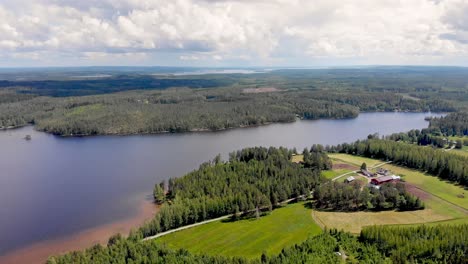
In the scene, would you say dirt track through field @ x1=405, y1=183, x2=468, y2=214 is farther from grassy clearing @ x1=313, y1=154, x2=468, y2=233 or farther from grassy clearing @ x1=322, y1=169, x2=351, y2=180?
grassy clearing @ x1=322, y1=169, x2=351, y2=180

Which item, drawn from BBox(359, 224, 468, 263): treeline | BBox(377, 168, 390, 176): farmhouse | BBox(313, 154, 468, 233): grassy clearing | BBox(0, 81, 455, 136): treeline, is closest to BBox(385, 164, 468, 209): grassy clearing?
BBox(313, 154, 468, 233): grassy clearing

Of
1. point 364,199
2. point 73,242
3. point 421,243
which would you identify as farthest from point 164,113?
point 421,243

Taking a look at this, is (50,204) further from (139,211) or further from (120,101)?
(120,101)

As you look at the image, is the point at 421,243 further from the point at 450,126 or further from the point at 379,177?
the point at 450,126

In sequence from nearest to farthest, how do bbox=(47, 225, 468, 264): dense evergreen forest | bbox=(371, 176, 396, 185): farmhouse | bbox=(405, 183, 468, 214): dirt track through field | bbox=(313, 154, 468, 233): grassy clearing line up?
1. bbox=(47, 225, 468, 264): dense evergreen forest
2. bbox=(313, 154, 468, 233): grassy clearing
3. bbox=(405, 183, 468, 214): dirt track through field
4. bbox=(371, 176, 396, 185): farmhouse

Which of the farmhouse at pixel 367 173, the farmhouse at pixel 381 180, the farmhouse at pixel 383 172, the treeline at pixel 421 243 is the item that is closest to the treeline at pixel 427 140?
the farmhouse at pixel 383 172

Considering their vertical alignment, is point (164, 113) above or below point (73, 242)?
above
